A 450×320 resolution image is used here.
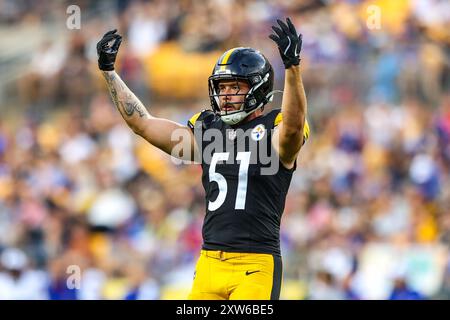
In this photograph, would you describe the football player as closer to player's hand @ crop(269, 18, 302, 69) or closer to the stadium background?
player's hand @ crop(269, 18, 302, 69)

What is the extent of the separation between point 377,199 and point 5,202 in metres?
4.81

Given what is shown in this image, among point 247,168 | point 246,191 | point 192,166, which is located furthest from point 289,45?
point 192,166

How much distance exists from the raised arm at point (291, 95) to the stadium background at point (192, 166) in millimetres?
4704

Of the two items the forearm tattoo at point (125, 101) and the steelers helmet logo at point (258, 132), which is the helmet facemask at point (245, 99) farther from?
the forearm tattoo at point (125, 101)

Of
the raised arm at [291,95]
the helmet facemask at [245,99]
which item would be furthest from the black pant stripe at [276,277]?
the helmet facemask at [245,99]

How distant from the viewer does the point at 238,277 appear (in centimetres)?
586

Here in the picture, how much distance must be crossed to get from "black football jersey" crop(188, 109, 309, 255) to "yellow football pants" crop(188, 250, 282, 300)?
0.06 m

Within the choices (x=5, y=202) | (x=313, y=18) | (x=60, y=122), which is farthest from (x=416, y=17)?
(x=5, y=202)

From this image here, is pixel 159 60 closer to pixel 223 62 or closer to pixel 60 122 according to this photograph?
pixel 60 122

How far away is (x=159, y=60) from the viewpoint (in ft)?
47.9

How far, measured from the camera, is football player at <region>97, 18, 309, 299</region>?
5.83 metres

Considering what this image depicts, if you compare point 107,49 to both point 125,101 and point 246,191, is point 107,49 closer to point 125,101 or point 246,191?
point 125,101

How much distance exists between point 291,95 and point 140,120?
1311 mm
